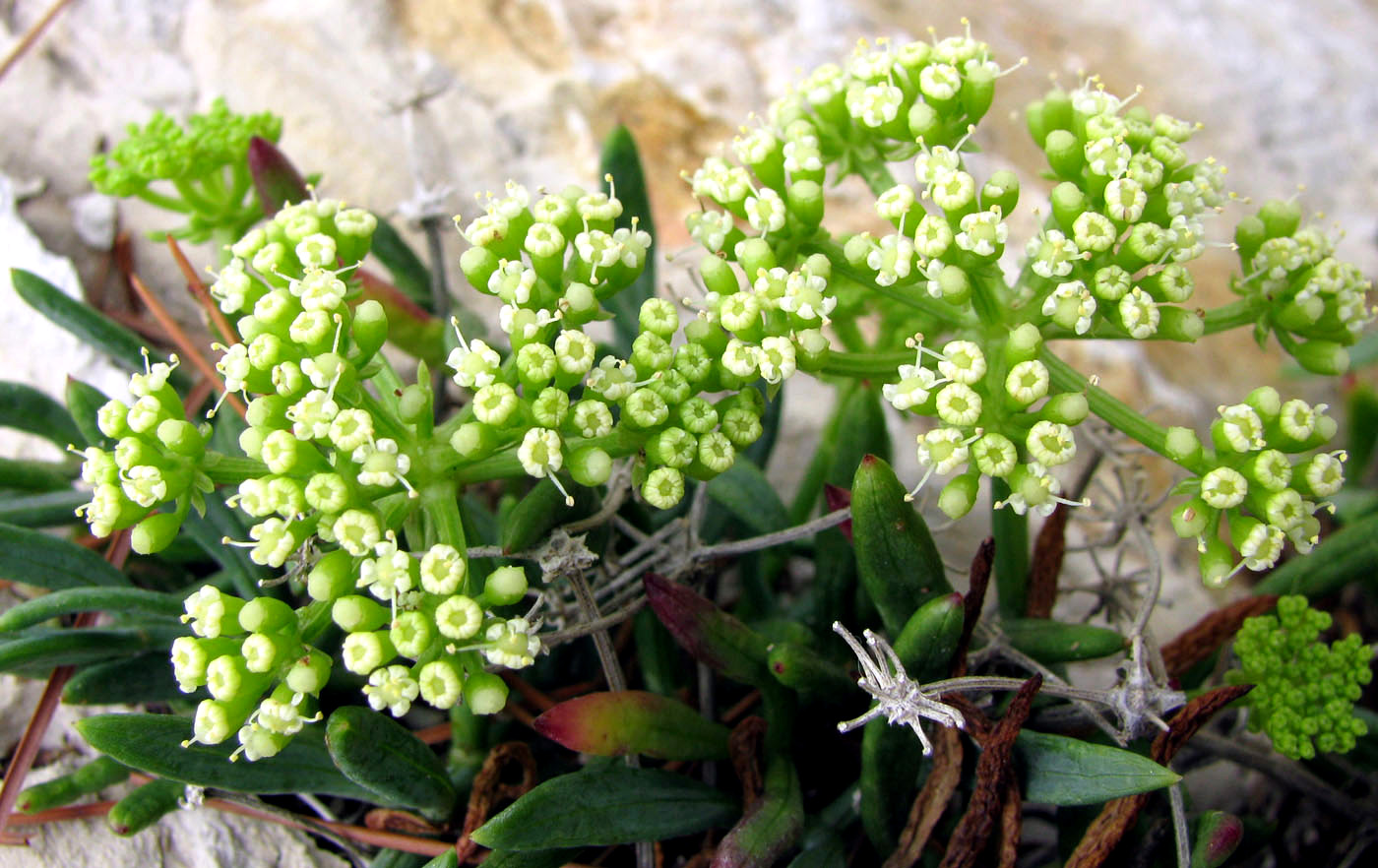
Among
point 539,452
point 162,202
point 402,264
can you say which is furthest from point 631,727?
point 162,202

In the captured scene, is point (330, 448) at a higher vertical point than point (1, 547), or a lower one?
higher

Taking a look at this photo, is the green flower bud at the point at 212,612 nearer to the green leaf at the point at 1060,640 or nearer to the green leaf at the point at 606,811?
the green leaf at the point at 606,811

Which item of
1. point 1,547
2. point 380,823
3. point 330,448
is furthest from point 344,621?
point 1,547

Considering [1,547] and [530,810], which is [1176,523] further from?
[1,547]

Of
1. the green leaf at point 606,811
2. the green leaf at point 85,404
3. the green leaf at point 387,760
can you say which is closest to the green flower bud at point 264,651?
the green leaf at point 387,760

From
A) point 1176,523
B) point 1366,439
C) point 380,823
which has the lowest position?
point 1366,439

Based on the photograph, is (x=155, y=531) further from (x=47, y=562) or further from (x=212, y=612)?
(x=47, y=562)
